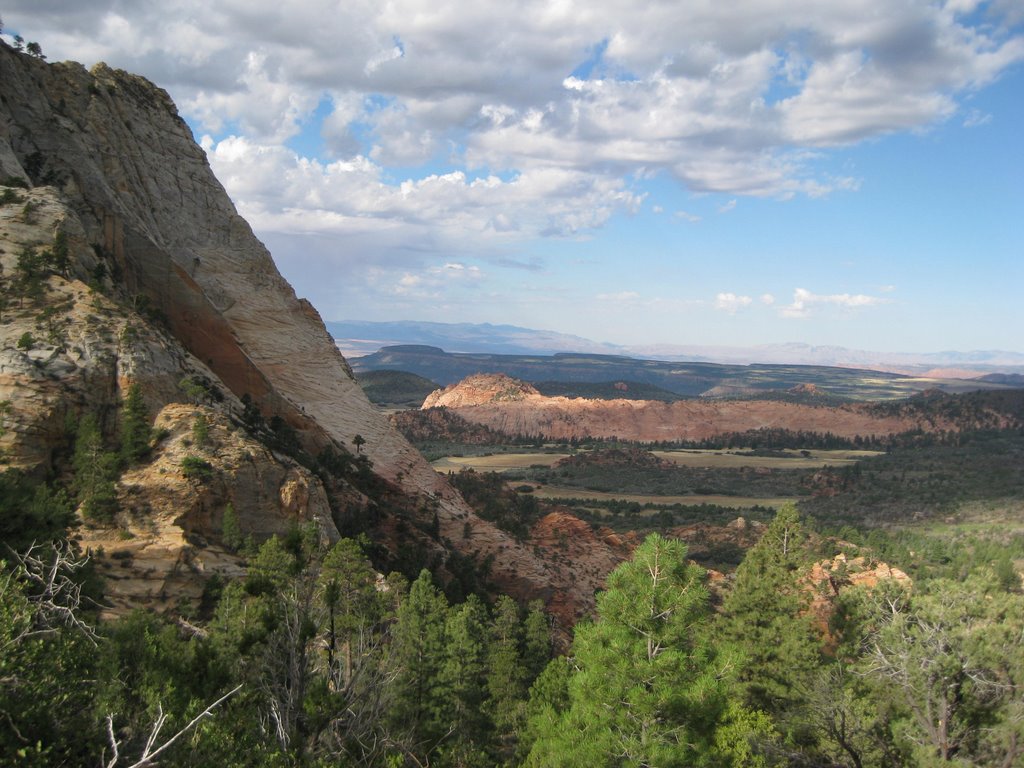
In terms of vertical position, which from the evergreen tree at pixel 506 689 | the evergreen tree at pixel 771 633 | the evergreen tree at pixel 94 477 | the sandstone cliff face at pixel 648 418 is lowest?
the sandstone cliff face at pixel 648 418

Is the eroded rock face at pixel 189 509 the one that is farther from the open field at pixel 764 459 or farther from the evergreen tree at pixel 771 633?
the open field at pixel 764 459

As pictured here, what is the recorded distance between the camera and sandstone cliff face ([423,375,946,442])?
14225cm

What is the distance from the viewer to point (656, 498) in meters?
84.6

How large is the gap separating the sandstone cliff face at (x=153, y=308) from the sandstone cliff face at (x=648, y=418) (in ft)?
327

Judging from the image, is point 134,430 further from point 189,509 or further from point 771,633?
point 771,633

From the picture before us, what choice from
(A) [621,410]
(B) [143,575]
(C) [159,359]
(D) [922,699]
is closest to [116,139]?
(C) [159,359]

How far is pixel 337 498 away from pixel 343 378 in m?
14.4

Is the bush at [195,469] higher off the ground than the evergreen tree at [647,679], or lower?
higher

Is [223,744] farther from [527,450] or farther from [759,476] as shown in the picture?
[527,450]

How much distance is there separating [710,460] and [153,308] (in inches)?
3969

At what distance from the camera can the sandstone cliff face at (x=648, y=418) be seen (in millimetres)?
142250

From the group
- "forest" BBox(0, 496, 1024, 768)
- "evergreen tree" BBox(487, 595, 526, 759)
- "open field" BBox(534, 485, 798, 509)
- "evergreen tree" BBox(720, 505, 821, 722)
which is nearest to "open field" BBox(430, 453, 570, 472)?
"open field" BBox(534, 485, 798, 509)

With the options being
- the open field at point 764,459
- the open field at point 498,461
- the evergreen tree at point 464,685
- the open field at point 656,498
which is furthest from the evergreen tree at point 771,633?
the open field at point 764,459

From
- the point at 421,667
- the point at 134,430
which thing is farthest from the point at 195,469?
the point at 421,667
